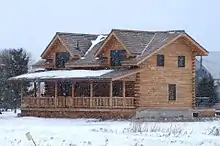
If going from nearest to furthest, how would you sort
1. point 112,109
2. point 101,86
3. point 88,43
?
1. point 112,109
2. point 101,86
3. point 88,43

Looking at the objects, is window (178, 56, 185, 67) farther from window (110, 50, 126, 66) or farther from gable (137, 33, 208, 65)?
window (110, 50, 126, 66)

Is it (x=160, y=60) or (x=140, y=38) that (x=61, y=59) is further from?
(x=160, y=60)

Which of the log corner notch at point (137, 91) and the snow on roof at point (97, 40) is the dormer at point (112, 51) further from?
the snow on roof at point (97, 40)

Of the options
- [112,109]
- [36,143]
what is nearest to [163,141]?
[36,143]

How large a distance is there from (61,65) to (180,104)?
10.4 metres

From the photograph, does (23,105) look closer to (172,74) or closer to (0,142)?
(172,74)

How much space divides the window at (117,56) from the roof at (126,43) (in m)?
0.79

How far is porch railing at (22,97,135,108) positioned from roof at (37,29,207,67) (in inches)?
113

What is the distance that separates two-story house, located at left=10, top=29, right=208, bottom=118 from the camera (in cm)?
5153

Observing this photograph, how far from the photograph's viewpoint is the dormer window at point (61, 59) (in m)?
57.6

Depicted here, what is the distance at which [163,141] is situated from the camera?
27.2 m

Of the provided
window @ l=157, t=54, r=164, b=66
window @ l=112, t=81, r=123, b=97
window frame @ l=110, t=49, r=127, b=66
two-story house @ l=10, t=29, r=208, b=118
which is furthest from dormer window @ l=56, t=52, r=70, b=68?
window @ l=157, t=54, r=164, b=66

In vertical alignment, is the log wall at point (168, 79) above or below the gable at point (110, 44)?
below

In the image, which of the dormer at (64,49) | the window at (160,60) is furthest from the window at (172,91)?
the dormer at (64,49)
